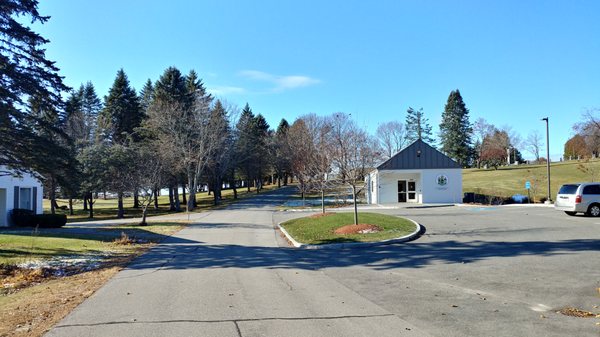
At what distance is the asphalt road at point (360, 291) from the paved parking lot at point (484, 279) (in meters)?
0.02

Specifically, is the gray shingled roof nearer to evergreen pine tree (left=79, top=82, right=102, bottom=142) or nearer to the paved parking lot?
the paved parking lot

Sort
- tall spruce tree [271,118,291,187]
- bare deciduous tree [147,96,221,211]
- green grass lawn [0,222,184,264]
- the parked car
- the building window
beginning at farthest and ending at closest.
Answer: tall spruce tree [271,118,291,187] < bare deciduous tree [147,96,221,211] < the building window < the parked car < green grass lawn [0,222,184,264]

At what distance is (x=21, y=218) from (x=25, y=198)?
5.08 m

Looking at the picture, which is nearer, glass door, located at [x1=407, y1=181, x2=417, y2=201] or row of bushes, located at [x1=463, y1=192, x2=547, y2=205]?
row of bushes, located at [x1=463, y1=192, x2=547, y2=205]

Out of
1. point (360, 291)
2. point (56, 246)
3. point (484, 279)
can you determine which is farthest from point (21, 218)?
point (484, 279)

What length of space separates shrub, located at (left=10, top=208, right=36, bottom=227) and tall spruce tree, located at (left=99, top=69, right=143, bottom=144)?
23320mm

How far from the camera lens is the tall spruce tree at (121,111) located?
53.6 meters

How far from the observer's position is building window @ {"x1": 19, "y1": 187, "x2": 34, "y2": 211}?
109 ft

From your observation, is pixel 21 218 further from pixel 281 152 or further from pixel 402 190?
pixel 281 152

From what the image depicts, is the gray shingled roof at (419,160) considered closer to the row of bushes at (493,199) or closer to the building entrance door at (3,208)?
the row of bushes at (493,199)

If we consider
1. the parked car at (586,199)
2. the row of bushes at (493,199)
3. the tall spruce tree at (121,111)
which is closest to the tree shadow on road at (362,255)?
the parked car at (586,199)

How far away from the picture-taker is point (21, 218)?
1167 inches

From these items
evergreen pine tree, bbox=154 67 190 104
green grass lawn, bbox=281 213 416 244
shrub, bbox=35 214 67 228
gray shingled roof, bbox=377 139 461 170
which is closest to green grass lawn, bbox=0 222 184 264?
green grass lawn, bbox=281 213 416 244

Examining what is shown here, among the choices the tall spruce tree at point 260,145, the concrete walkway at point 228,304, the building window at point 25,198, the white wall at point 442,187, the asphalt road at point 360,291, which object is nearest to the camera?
the concrete walkway at point 228,304
